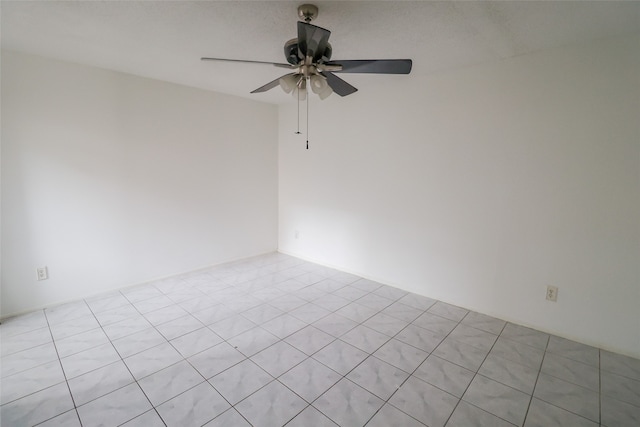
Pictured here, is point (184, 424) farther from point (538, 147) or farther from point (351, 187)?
point (538, 147)

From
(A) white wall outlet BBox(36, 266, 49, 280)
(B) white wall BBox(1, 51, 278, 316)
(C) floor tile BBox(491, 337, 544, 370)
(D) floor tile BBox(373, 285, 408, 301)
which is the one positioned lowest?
(C) floor tile BBox(491, 337, 544, 370)

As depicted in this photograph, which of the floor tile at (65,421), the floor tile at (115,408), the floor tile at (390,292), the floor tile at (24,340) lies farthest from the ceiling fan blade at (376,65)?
the floor tile at (24,340)

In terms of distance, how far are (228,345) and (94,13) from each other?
2.37 metres

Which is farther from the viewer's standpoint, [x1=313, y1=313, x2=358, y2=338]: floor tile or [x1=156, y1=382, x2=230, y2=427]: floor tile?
[x1=313, y1=313, x2=358, y2=338]: floor tile

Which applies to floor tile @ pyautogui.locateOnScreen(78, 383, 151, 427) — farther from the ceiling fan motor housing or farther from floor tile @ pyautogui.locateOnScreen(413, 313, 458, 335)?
the ceiling fan motor housing

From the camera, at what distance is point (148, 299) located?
2908mm

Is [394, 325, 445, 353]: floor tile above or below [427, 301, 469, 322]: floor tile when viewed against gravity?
below

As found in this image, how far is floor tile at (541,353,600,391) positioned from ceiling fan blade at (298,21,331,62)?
8.22ft

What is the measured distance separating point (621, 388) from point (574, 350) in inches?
14.7

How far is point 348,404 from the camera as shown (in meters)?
1.66

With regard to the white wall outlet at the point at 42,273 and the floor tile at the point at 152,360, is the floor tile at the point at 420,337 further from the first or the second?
the white wall outlet at the point at 42,273

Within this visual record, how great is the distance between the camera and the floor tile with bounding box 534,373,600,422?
1637 millimetres

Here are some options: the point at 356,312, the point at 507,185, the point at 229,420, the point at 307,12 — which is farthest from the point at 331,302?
the point at 307,12

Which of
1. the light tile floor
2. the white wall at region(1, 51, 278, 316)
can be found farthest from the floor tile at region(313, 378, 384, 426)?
the white wall at region(1, 51, 278, 316)
